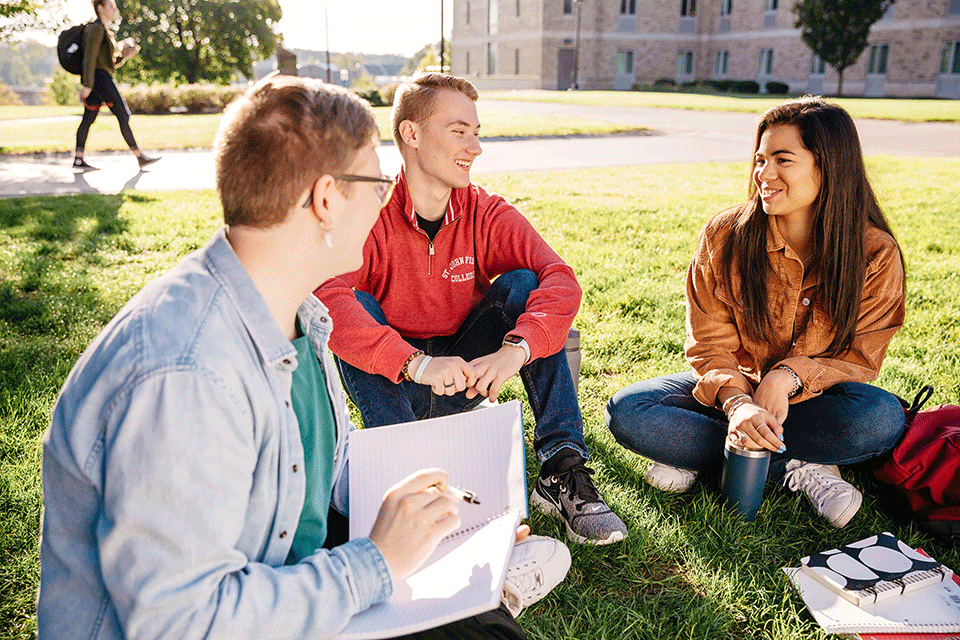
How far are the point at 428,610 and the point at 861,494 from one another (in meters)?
2.00

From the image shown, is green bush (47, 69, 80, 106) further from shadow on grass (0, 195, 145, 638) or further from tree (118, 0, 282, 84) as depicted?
shadow on grass (0, 195, 145, 638)

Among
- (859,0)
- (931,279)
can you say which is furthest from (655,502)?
(859,0)

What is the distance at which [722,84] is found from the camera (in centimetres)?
4297

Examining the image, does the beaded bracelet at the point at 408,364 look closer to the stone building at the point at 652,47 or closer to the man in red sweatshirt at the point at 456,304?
the man in red sweatshirt at the point at 456,304

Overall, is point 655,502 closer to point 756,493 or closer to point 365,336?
point 756,493

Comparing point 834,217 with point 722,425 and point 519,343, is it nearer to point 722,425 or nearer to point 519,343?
point 722,425

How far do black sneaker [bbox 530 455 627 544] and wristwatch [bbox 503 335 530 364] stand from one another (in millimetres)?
427

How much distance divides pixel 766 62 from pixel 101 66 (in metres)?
43.9

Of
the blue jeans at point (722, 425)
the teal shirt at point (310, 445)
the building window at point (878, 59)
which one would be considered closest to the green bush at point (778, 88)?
the building window at point (878, 59)

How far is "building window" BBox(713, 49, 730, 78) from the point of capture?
1900 inches

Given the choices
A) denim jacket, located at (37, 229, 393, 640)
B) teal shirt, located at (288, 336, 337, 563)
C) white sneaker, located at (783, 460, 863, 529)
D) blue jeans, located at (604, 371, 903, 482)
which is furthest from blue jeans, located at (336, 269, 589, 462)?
denim jacket, located at (37, 229, 393, 640)

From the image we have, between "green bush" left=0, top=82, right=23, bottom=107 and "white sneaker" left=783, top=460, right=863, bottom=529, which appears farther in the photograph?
"green bush" left=0, top=82, right=23, bottom=107

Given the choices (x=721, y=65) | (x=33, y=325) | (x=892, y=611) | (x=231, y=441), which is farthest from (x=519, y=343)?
(x=721, y=65)

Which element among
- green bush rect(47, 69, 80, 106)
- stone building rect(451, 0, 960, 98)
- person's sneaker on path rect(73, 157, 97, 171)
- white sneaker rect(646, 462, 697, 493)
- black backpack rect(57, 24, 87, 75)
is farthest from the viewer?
green bush rect(47, 69, 80, 106)
